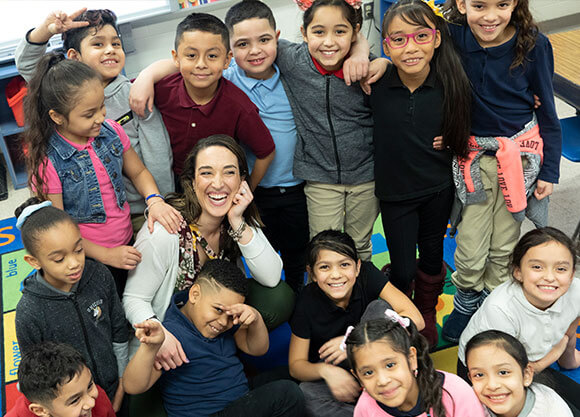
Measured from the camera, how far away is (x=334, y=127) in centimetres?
233

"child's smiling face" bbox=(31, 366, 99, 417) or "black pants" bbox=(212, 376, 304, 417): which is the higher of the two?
"child's smiling face" bbox=(31, 366, 99, 417)

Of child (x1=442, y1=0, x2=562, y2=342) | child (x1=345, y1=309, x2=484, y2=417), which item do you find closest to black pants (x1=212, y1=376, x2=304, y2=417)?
child (x1=345, y1=309, x2=484, y2=417)

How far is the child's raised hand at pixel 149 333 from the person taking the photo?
1772mm

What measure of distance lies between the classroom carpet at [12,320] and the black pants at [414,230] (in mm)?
347

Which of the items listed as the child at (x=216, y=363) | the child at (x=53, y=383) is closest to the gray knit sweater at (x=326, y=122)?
the child at (x=216, y=363)

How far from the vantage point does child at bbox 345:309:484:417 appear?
179 cm

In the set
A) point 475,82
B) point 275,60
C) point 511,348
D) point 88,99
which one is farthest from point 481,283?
point 88,99

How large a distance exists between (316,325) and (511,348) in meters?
0.66

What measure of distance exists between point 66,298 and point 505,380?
1366mm

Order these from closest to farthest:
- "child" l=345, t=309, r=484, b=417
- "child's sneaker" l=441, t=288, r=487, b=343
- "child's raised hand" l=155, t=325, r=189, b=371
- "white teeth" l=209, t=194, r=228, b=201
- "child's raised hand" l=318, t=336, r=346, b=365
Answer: "child" l=345, t=309, r=484, b=417, "child's raised hand" l=155, t=325, r=189, b=371, "child's raised hand" l=318, t=336, r=346, b=365, "white teeth" l=209, t=194, r=228, b=201, "child's sneaker" l=441, t=288, r=487, b=343

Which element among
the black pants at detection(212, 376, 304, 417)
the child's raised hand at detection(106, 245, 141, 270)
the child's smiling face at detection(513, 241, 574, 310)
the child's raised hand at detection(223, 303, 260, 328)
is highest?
the child's raised hand at detection(106, 245, 141, 270)

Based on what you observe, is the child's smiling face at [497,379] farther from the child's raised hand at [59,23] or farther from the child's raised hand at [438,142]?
the child's raised hand at [59,23]

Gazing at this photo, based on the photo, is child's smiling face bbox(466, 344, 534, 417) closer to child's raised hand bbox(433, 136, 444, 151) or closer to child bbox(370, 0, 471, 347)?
child bbox(370, 0, 471, 347)

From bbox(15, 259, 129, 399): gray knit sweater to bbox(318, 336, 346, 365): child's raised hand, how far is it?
671 mm
